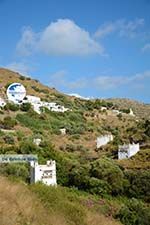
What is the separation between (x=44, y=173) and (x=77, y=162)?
7.70 m

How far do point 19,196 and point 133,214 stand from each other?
29.3ft

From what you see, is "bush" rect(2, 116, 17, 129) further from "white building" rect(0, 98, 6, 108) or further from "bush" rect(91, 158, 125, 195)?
"bush" rect(91, 158, 125, 195)

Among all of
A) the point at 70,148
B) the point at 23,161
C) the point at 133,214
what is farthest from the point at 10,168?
the point at 70,148

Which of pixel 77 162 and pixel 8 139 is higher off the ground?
pixel 8 139

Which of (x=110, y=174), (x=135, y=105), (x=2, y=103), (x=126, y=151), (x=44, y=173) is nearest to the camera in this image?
(x=44, y=173)

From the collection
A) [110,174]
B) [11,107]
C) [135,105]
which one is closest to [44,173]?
[110,174]

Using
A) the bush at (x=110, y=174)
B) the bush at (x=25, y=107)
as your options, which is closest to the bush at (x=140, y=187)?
the bush at (x=110, y=174)

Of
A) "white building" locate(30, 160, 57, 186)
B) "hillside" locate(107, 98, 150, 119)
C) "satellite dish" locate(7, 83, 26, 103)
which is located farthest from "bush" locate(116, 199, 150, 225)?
"hillside" locate(107, 98, 150, 119)

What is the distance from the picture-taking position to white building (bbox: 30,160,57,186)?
2223cm

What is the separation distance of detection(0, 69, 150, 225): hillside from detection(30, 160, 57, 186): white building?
0.53m

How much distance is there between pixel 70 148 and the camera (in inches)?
1587

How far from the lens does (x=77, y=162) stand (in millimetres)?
30812

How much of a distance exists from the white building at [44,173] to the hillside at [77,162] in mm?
526

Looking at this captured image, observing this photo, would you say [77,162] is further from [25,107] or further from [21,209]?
[25,107]
